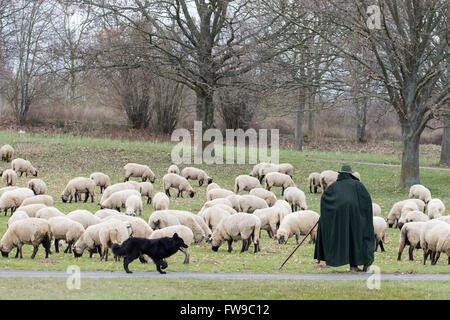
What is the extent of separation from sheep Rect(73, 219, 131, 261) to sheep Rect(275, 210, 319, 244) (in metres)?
4.50

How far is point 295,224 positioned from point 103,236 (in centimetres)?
550

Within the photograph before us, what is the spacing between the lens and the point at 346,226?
1326cm

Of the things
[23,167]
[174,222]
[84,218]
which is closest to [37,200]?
[84,218]

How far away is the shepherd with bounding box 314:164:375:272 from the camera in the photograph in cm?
1327

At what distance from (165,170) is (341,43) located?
37.7ft

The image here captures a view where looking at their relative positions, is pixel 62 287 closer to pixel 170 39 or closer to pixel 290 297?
pixel 290 297

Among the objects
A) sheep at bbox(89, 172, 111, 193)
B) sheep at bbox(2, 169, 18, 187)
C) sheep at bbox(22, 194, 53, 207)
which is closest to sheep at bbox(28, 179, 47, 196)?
sheep at bbox(2, 169, 18, 187)

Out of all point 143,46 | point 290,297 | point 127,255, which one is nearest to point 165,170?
point 143,46

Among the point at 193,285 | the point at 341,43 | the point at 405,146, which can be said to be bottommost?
the point at 193,285

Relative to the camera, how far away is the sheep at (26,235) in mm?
14891

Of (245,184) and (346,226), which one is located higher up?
(346,226)

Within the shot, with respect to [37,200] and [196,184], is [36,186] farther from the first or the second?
[196,184]
